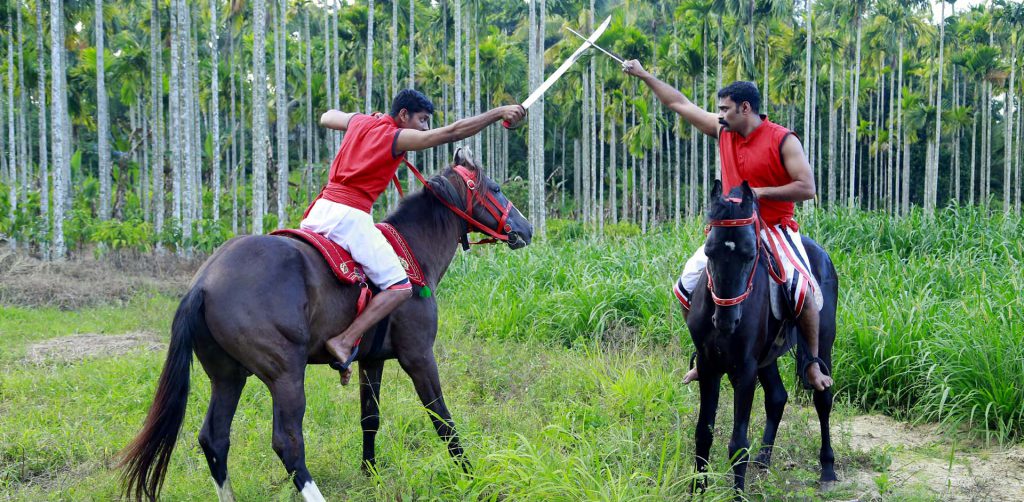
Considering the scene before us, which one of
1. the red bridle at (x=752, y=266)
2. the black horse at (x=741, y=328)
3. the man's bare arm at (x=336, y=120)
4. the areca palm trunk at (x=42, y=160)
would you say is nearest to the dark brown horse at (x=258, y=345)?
the man's bare arm at (x=336, y=120)

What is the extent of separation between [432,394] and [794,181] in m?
2.47

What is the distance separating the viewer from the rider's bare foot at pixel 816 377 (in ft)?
15.9

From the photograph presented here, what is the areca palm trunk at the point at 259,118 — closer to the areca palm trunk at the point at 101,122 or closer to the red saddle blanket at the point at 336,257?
the areca palm trunk at the point at 101,122

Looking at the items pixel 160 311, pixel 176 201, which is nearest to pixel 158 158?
pixel 176 201

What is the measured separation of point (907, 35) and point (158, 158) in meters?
33.9

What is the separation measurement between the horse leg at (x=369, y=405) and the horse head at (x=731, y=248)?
7.06 feet

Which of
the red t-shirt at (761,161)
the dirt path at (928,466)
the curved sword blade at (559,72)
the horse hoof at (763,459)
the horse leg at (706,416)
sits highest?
the curved sword blade at (559,72)

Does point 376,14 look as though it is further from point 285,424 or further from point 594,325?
point 285,424

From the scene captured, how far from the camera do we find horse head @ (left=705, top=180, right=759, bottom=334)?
403cm

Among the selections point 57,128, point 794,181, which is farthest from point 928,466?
point 57,128

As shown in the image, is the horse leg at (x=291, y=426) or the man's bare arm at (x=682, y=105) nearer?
the horse leg at (x=291, y=426)

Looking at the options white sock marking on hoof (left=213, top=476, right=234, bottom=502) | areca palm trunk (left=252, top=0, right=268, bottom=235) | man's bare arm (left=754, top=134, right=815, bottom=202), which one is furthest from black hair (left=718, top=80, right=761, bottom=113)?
areca palm trunk (left=252, top=0, right=268, bottom=235)

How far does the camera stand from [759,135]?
4707 mm

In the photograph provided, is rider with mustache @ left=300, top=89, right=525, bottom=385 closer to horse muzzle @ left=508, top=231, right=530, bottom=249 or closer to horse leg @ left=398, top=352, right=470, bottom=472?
horse leg @ left=398, top=352, right=470, bottom=472
